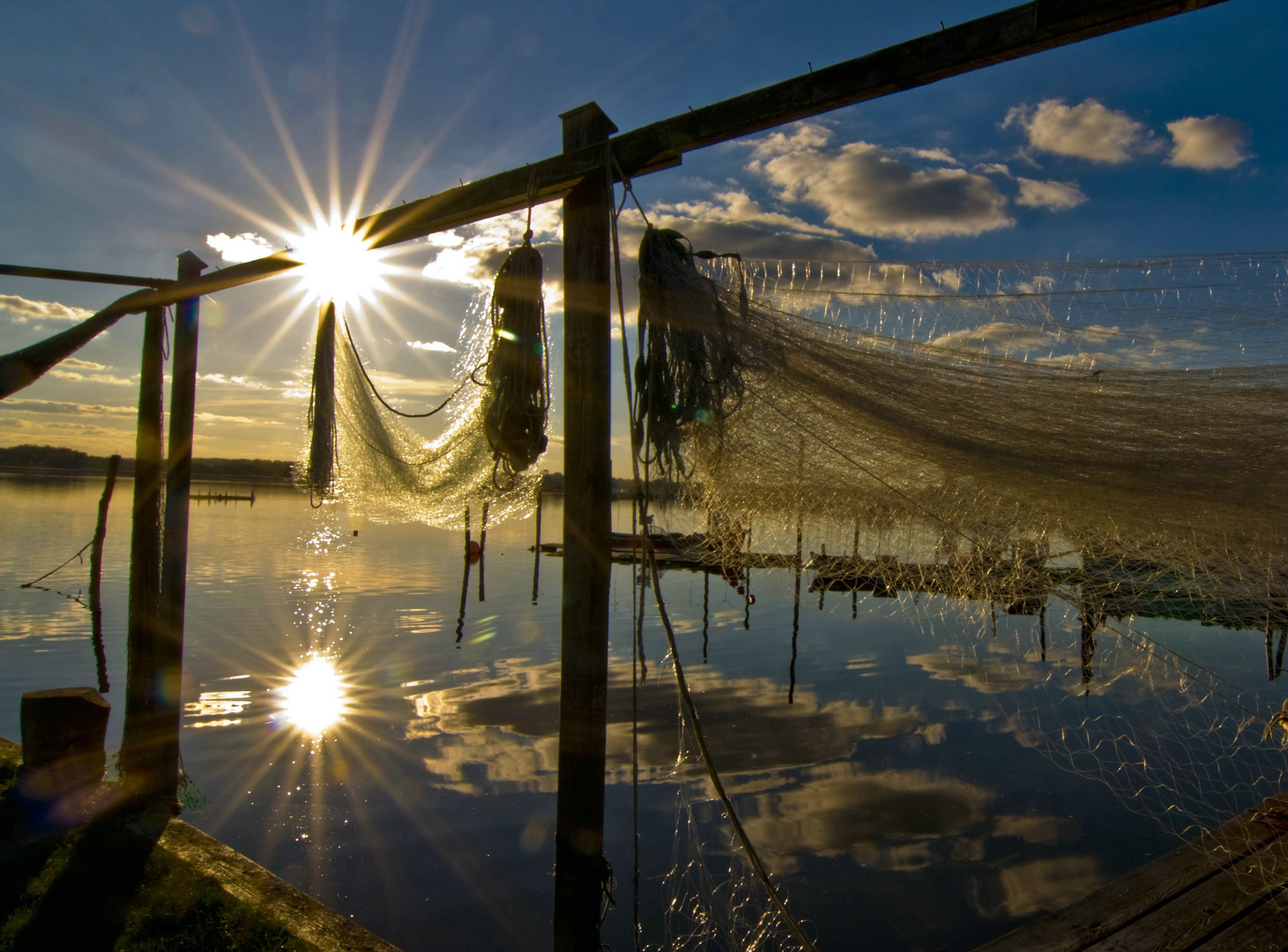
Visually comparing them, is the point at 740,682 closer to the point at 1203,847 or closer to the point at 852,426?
the point at 1203,847

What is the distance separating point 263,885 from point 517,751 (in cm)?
451

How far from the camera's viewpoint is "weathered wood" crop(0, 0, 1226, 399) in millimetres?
1935

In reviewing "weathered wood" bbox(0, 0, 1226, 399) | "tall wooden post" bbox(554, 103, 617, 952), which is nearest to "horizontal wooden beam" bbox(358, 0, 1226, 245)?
"weathered wood" bbox(0, 0, 1226, 399)

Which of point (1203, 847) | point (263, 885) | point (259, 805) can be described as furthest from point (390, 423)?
point (1203, 847)

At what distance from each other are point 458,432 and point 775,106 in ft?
9.46

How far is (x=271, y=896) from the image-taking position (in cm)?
345

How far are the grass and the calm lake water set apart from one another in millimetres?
1550

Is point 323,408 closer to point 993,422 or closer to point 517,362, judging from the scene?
point 517,362

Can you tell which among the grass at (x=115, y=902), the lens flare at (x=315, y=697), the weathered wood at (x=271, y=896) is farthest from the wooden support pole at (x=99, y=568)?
the weathered wood at (x=271, y=896)

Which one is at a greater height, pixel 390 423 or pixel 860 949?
pixel 390 423

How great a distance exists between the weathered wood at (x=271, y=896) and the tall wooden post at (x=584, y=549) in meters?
1.03

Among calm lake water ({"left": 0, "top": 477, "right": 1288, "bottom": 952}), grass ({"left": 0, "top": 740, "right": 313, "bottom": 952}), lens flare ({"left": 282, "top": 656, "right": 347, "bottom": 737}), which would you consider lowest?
lens flare ({"left": 282, "top": 656, "right": 347, "bottom": 737})

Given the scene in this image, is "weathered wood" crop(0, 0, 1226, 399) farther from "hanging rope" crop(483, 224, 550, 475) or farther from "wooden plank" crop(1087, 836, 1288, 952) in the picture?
"wooden plank" crop(1087, 836, 1288, 952)

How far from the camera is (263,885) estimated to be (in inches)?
139
